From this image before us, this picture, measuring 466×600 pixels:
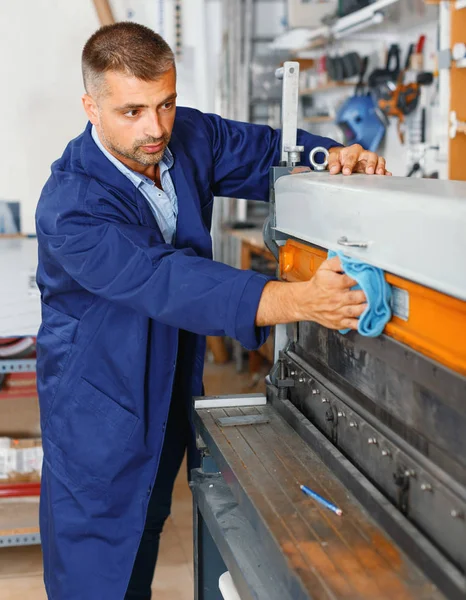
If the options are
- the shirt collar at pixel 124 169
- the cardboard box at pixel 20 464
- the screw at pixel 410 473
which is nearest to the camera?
the screw at pixel 410 473

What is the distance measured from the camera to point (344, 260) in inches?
41.4

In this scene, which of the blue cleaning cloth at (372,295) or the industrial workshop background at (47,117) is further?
the industrial workshop background at (47,117)

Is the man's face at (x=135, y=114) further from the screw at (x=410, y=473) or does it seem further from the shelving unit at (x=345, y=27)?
the shelving unit at (x=345, y=27)

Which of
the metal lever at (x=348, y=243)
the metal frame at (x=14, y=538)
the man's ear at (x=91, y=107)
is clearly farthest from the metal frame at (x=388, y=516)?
the metal frame at (x=14, y=538)

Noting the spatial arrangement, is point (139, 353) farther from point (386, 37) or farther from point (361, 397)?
point (386, 37)

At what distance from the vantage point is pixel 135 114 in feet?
4.69

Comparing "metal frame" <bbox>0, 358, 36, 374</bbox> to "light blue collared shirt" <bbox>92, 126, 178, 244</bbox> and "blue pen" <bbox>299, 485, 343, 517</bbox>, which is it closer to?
"light blue collared shirt" <bbox>92, 126, 178, 244</bbox>

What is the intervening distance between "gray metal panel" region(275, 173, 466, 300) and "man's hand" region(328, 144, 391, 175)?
0.16m

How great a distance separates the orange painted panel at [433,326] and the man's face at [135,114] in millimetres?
640

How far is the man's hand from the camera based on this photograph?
1.46 m

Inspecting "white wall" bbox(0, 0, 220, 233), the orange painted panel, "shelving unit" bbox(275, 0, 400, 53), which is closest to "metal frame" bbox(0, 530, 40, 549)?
"white wall" bbox(0, 0, 220, 233)

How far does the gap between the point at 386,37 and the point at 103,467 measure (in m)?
3.27

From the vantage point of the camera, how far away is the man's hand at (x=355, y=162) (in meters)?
1.46

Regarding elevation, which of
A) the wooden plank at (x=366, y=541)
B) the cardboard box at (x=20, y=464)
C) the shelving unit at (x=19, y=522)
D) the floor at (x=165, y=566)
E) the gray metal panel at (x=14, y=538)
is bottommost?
the floor at (x=165, y=566)
